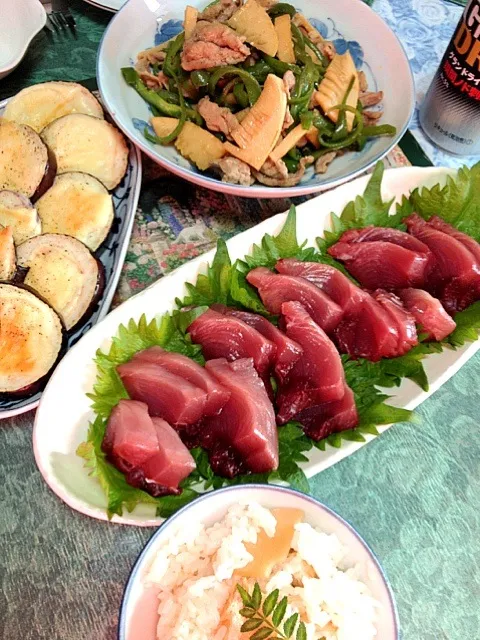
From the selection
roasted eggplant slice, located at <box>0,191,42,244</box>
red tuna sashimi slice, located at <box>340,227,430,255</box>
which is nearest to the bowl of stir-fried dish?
red tuna sashimi slice, located at <box>340,227,430,255</box>

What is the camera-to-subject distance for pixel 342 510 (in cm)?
191

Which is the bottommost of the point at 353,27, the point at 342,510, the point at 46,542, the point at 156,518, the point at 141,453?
the point at 46,542

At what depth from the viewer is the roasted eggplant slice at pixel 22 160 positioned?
6.65ft

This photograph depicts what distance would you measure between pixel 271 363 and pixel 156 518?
0.58m

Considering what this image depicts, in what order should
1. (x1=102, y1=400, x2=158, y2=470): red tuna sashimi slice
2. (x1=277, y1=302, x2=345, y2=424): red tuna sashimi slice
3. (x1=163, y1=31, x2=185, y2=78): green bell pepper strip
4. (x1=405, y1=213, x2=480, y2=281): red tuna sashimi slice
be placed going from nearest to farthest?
(x1=102, y1=400, x2=158, y2=470): red tuna sashimi slice < (x1=277, y1=302, x2=345, y2=424): red tuna sashimi slice < (x1=405, y1=213, x2=480, y2=281): red tuna sashimi slice < (x1=163, y1=31, x2=185, y2=78): green bell pepper strip

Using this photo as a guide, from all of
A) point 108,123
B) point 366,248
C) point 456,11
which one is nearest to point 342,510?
point 366,248

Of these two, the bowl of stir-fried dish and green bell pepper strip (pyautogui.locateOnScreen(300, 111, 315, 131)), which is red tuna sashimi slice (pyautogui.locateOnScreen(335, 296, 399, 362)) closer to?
the bowl of stir-fried dish

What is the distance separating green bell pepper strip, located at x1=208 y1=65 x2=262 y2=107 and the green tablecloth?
57cm

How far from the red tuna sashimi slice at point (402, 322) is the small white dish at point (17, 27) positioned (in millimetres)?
1899

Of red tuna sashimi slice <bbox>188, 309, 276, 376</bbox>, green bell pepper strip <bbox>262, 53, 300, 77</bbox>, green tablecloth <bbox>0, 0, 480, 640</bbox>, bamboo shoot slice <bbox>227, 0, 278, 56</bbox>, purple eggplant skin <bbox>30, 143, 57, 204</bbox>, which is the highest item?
bamboo shoot slice <bbox>227, 0, 278, 56</bbox>

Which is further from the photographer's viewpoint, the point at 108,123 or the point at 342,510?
the point at 108,123

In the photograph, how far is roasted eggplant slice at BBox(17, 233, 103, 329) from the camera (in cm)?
190

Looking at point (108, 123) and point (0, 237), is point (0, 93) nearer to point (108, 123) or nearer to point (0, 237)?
point (108, 123)

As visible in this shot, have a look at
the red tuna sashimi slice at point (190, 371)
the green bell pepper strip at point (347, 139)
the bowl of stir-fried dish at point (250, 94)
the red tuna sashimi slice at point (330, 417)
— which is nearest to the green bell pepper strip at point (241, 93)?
the bowl of stir-fried dish at point (250, 94)
